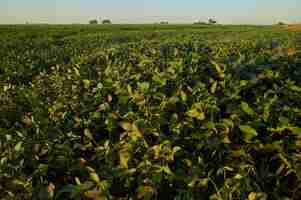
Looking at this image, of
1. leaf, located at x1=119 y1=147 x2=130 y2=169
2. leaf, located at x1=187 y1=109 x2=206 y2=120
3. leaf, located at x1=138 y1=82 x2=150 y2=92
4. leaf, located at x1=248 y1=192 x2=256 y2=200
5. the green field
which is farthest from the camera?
leaf, located at x1=138 y1=82 x2=150 y2=92

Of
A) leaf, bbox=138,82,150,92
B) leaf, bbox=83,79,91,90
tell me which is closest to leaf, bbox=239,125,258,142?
leaf, bbox=138,82,150,92

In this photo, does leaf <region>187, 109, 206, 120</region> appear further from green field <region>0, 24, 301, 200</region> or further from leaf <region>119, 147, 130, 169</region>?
leaf <region>119, 147, 130, 169</region>

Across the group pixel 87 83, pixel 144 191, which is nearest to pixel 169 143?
pixel 144 191

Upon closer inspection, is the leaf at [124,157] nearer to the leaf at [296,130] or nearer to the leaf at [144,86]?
the leaf at [144,86]

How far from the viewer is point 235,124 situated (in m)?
2.30

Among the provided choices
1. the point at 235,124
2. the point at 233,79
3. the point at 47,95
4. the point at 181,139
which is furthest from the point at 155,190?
the point at 47,95

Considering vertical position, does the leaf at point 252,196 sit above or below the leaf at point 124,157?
below

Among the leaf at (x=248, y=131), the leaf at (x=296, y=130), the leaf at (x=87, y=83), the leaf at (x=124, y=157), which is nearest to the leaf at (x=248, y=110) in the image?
the leaf at (x=248, y=131)

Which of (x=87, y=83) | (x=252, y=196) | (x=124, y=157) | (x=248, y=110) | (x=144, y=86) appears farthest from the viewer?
(x=87, y=83)

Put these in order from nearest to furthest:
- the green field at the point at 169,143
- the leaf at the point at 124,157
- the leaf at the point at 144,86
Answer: the green field at the point at 169,143, the leaf at the point at 124,157, the leaf at the point at 144,86

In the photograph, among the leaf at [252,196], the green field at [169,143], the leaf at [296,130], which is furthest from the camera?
the leaf at [296,130]

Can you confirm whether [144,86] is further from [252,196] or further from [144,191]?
[252,196]

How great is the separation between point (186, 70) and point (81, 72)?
1567mm

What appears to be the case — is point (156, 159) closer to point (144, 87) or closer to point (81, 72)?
point (144, 87)
